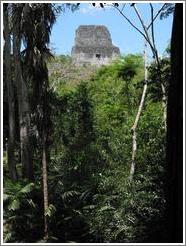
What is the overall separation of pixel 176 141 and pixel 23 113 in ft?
43.8

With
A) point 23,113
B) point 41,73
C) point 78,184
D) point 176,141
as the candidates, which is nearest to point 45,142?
point 41,73

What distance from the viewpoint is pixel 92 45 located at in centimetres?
5094

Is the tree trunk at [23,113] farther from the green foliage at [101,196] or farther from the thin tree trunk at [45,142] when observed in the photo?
the thin tree trunk at [45,142]

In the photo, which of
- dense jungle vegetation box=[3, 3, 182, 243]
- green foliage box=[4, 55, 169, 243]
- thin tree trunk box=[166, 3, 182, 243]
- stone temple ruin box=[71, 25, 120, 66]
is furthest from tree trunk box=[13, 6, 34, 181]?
stone temple ruin box=[71, 25, 120, 66]

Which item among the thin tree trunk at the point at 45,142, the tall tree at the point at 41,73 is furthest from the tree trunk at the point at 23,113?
the thin tree trunk at the point at 45,142

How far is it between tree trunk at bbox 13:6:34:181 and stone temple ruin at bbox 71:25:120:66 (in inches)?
1241

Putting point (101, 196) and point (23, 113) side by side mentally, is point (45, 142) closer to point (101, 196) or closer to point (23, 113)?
point (101, 196)

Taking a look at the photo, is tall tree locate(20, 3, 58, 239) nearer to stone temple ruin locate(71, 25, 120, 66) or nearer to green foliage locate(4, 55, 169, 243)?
green foliage locate(4, 55, 169, 243)

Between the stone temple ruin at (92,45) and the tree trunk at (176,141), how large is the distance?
145 feet

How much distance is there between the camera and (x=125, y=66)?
31.2m

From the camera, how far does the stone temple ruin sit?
50.3 metres

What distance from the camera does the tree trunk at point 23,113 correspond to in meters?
17.7

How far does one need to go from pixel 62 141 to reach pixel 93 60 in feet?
86.9

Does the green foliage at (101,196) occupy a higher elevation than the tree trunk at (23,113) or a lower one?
lower
